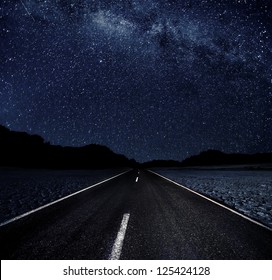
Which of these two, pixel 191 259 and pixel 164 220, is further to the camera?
pixel 164 220

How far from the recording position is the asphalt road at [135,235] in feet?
13.9

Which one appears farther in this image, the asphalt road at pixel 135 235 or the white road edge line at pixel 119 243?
the asphalt road at pixel 135 235

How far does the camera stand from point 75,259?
Result: 4.03m

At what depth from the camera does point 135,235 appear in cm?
521

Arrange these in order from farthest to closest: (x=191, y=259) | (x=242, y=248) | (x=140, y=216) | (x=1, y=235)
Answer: (x=140, y=216) → (x=1, y=235) → (x=242, y=248) → (x=191, y=259)

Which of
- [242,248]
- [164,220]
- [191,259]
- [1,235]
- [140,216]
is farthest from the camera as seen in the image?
[140,216]

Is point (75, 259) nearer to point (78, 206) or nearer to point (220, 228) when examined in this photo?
point (220, 228)

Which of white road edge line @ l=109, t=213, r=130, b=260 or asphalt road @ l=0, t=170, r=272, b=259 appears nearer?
white road edge line @ l=109, t=213, r=130, b=260

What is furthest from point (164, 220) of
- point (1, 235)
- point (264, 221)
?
point (1, 235)

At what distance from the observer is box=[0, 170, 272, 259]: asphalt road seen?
4250 millimetres

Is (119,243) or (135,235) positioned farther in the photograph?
(135,235)
